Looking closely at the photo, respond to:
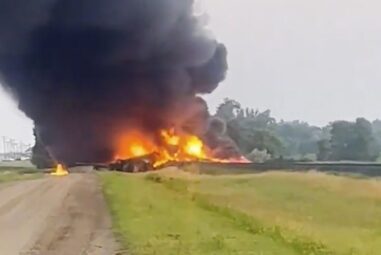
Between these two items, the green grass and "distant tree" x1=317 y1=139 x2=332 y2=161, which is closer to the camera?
the green grass

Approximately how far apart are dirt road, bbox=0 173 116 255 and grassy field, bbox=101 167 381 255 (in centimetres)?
54

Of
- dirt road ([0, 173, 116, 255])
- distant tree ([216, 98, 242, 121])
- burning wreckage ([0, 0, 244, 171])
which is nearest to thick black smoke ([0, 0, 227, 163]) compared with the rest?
burning wreckage ([0, 0, 244, 171])

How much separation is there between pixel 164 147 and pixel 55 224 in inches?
1730

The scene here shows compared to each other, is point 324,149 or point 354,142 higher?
point 354,142

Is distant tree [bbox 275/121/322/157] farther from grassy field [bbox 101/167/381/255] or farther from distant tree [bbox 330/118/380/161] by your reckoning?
grassy field [bbox 101/167/381/255]

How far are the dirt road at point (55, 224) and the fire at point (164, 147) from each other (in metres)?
29.2

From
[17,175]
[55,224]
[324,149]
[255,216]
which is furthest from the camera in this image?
[324,149]

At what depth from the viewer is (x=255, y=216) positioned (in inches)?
820

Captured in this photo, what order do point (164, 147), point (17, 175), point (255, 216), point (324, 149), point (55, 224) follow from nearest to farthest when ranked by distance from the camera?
point (55, 224), point (255, 216), point (17, 175), point (164, 147), point (324, 149)

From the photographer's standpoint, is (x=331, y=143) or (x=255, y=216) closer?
(x=255, y=216)

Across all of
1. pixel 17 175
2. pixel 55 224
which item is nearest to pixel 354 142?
pixel 17 175

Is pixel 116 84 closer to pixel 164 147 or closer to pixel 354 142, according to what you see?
pixel 164 147

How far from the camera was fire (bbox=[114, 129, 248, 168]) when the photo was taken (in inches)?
2384

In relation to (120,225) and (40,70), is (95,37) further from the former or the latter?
(120,225)
